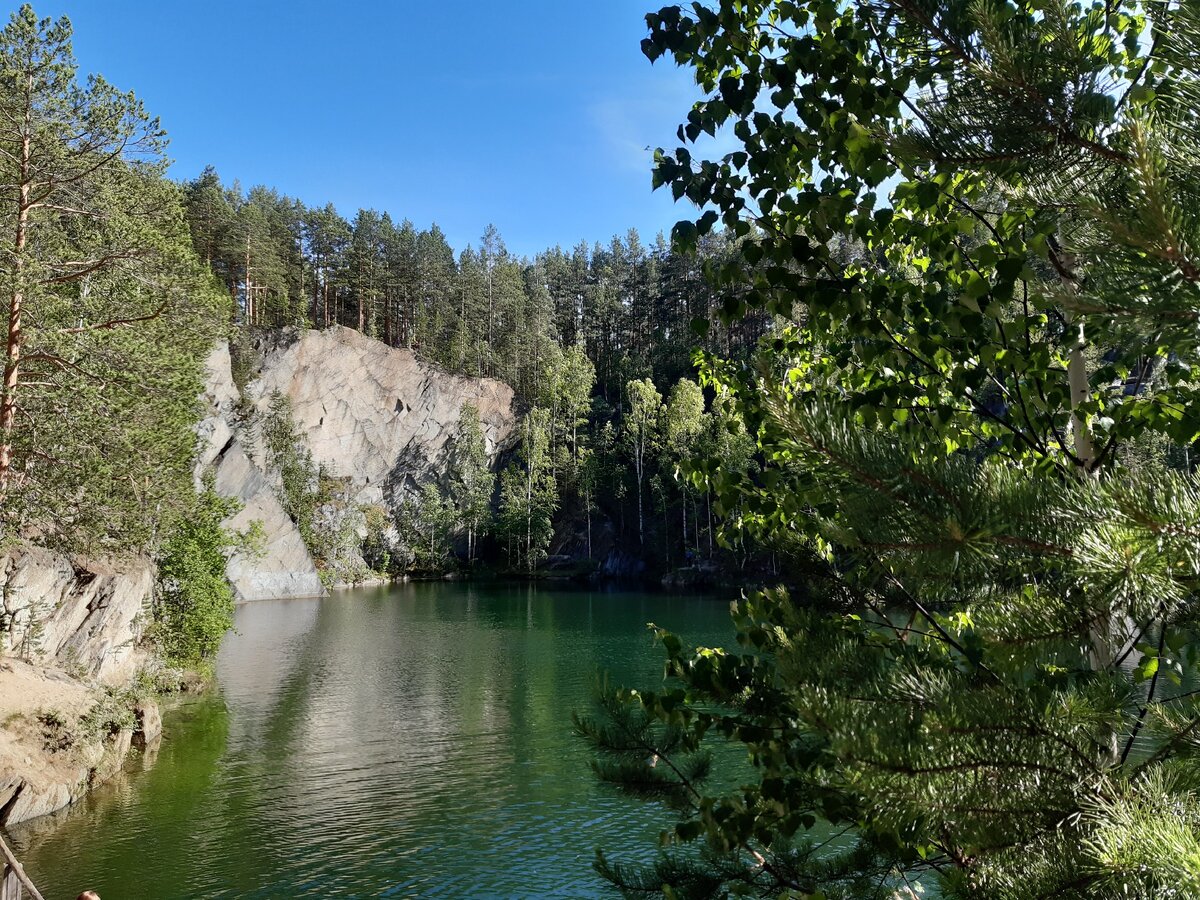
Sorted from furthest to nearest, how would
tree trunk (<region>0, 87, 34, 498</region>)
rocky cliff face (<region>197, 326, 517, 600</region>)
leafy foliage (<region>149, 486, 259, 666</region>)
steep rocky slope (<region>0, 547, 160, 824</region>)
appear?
1. rocky cliff face (<region>197, 326, 517, 600</region>)
2. leafy foliage (<region>149, 486, 259, 666</region>)
3. tree trunk (<region>0, 87, 34, 498</region>)
4. steep rocky slope (<region>0, 547, 160, 824</region>)

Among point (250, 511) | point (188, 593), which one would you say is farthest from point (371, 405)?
point (188, 593)

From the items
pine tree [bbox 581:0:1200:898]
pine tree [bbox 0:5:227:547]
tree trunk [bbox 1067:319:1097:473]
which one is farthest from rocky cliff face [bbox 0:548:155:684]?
tree trunk [bbox 1067:319:1097:473]

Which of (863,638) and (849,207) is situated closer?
(863,638)

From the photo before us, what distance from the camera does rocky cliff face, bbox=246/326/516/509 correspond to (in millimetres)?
61344

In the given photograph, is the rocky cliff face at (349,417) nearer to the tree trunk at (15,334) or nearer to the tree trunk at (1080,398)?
the tree trunk at (15,334)

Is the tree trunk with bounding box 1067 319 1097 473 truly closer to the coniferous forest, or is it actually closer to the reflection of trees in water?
the coniferous forest

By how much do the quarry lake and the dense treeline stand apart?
2886 centimetres

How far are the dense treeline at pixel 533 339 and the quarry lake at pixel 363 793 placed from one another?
2886 centimetres

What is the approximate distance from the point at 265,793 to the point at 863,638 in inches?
579

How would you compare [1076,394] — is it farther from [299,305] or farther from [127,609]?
[299,305]

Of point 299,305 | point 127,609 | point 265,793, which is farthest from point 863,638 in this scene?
point 299,305

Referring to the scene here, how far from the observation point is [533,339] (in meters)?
78.7

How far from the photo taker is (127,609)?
18.1m

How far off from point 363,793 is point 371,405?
54520 mm
